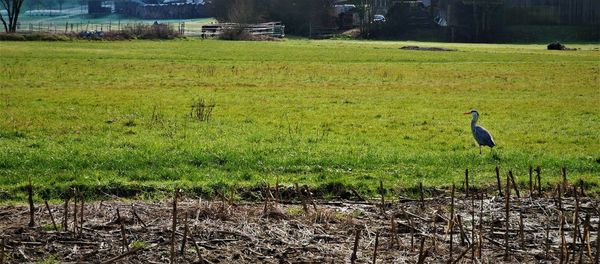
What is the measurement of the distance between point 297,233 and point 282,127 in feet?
42.9

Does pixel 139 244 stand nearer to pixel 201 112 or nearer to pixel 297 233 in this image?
pixel 297 233

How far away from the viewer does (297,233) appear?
11.8 metres

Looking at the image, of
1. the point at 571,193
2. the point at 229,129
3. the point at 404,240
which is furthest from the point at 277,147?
the point at 404,240

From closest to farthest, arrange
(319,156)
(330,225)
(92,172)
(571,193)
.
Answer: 1. (330,225)
2. (571,193)
3. (92,172)
4. (319,156)

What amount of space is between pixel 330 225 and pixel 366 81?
3199cm

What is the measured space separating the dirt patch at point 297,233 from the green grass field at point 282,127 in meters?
2.63

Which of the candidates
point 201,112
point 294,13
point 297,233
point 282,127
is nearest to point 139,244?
point 297,233

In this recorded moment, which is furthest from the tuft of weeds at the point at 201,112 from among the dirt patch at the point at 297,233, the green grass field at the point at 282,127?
the dirt patch at the point at 297,233

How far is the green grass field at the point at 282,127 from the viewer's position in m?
17.0

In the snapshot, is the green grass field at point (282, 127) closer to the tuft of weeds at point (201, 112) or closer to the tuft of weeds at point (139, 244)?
the tuft of weeds at point (201, 112)

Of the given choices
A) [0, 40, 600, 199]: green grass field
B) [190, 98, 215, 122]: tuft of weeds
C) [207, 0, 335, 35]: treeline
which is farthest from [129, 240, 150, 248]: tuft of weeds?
[207, 0, 335, 35]: treeline

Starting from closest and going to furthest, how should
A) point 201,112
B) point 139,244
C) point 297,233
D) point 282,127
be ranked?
point 139,244 < point 297,233 < point 282,127 < point 201,112

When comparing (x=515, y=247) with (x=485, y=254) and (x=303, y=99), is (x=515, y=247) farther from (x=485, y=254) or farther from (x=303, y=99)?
(x=303, y=99)

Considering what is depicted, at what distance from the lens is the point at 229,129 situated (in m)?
23.9
